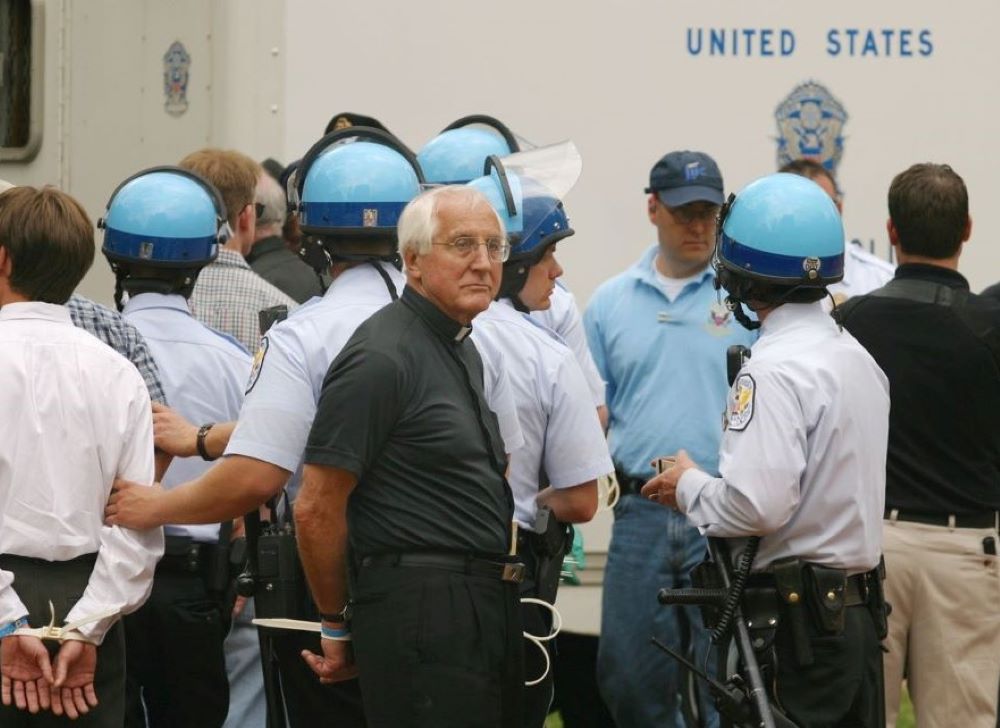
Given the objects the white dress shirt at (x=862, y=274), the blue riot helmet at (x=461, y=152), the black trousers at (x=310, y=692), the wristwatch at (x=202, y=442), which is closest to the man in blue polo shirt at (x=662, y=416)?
the blue riot helmet at (x=461, y=152)

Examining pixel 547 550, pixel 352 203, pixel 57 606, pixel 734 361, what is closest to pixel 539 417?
pixel 547 550

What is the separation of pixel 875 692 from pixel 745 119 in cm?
286

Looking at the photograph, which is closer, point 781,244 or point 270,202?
point 781,244

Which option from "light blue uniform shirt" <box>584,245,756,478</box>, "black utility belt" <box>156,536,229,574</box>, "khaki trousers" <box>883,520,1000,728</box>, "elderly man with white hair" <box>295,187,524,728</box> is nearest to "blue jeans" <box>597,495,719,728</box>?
"light blue uniform shirt" <box>584,245,756,478</box>

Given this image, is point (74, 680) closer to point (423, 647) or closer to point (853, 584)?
point (423, 647)

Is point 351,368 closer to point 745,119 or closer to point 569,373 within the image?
point 569,373

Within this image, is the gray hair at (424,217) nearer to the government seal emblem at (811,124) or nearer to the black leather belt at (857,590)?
the black leather belt at (857,590)

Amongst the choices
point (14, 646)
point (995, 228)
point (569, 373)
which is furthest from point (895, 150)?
point (14, 646)

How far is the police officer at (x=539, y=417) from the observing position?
16.7 ft

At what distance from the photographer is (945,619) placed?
19.4 feet

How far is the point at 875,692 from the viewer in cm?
506

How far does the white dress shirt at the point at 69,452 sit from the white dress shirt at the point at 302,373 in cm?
28

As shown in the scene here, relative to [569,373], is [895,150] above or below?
above

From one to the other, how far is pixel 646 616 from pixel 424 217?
2.46 meters
